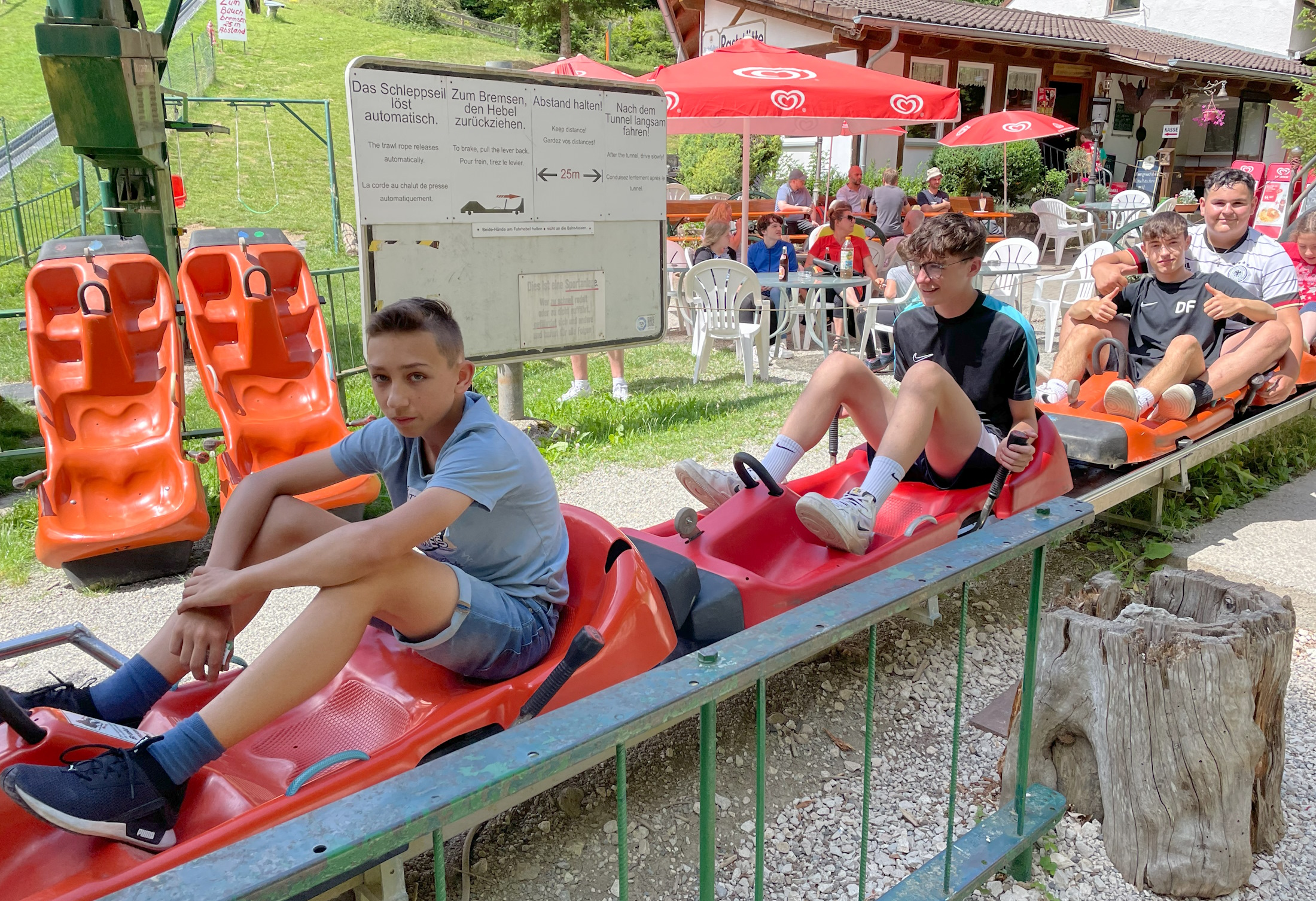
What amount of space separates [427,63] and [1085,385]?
132 inches

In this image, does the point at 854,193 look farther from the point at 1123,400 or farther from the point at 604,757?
the point at 604,757

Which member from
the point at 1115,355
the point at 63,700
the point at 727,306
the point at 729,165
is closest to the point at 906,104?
the point at 727,306

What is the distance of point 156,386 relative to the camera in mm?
4547

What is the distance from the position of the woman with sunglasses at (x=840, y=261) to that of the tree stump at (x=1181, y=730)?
580 centimetres

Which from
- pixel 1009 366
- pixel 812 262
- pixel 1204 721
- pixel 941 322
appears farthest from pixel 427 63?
pixel 812 262

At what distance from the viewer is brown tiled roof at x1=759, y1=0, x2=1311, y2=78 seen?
17.2 meters

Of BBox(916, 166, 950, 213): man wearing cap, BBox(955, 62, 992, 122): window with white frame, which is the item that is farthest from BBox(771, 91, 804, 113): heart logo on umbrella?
BBox(955, 62, 992, 122): window with white frame

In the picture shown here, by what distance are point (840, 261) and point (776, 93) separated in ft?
5.59

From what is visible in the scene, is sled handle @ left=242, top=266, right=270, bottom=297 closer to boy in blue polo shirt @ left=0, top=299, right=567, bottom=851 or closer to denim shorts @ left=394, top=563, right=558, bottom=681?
boy in blue polo shirt @ left=0, top=299, right=567, bottom=851

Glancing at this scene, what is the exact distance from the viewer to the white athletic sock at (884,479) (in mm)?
3225

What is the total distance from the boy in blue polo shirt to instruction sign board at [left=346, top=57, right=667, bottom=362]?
2204 mm

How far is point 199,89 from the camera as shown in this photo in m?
21.2

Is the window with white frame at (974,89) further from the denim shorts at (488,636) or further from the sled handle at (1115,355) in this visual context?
the denim shorts at (488,636)

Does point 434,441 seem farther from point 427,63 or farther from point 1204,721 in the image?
point 427,63
